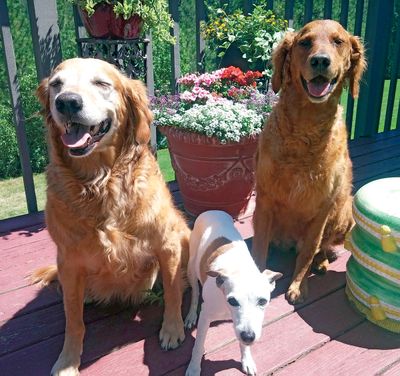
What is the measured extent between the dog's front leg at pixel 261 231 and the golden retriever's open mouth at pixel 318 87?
2.39 feet

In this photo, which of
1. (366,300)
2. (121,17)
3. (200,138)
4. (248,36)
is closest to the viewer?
(366,300)

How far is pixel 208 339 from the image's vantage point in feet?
7.45

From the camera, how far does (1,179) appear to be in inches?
267

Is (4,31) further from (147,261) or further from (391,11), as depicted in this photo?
(391,11)

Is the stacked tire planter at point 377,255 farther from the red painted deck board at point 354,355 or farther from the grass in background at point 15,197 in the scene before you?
the grass in background at point 15,197

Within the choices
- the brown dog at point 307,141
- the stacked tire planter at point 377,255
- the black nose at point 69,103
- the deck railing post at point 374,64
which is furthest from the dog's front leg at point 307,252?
the deck railing post at point 374,64

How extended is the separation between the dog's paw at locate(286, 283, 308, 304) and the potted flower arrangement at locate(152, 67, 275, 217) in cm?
113

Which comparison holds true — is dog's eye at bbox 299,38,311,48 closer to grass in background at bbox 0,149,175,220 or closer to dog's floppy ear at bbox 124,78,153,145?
dog's floppy ear at bbox 124,78,153,145

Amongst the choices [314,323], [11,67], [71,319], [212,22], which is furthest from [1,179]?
[314,323]

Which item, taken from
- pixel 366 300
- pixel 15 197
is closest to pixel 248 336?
pixel 366 300

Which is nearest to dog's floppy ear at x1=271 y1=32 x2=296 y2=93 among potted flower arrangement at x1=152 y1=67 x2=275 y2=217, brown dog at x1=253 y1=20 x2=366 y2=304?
brown dog at x1=253 y1=20 x2=366 y2=304

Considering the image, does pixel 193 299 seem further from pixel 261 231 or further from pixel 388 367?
pixel 388 367

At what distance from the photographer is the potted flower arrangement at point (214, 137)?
329cm

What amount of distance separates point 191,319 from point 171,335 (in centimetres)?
19
